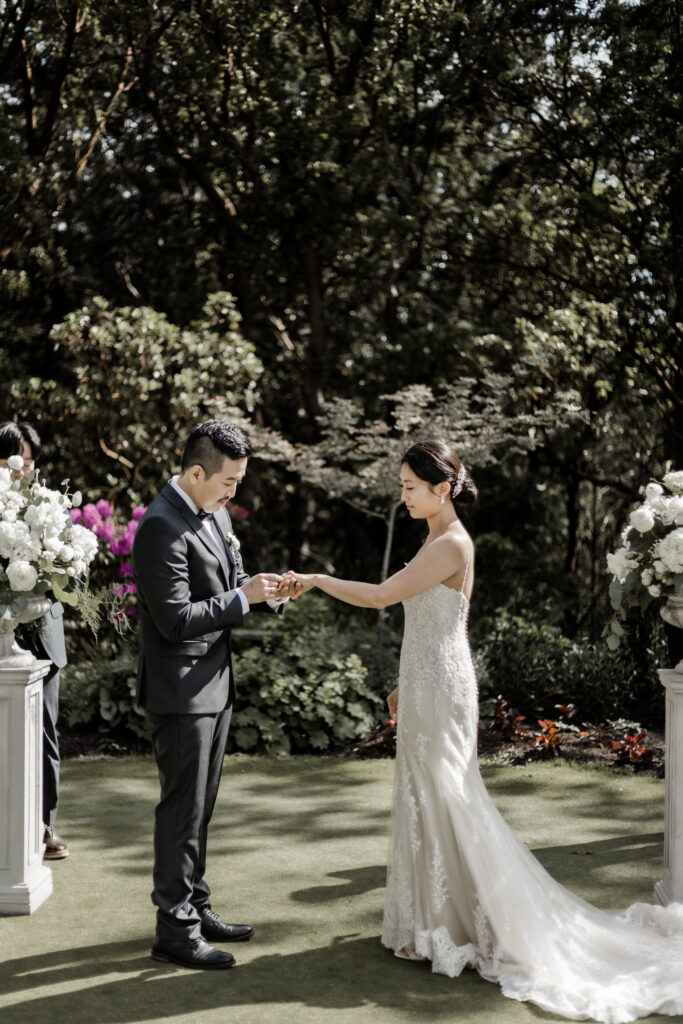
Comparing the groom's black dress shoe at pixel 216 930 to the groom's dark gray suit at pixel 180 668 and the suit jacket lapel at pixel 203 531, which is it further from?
the suit jacket lapel at pixel 203 531

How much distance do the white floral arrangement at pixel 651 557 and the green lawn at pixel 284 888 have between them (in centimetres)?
134

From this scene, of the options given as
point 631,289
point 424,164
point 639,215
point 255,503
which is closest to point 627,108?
point 639,215

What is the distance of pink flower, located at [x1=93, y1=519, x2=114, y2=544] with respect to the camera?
8453 mm

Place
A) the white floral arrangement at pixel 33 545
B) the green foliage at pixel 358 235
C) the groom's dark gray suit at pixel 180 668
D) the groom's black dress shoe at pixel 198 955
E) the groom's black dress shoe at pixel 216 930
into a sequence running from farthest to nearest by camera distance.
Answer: the green foliage at pixel 358 235
the white floral arrangement at pixel 33 545
the groom's black dress shoe at pixel 216 930
the groom's black dress shoe at pixel 198 955
the groom's dark gray suit at pixel 180 668

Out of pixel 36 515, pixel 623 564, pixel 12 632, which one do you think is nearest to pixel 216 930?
pixel 12 632

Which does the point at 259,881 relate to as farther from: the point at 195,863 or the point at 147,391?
the point at 147,391

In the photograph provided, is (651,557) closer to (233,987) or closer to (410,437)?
(233,987)

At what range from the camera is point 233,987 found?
3742 mm

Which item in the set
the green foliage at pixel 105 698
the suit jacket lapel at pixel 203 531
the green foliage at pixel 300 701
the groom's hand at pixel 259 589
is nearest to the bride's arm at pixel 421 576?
the groom's hand at pixel 259 589

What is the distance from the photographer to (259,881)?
495 cm

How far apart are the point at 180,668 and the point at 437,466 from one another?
1.19 m

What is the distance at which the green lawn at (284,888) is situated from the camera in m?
3.62

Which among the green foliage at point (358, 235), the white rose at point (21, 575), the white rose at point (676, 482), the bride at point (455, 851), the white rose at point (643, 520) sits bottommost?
the bride at point (455, 851)

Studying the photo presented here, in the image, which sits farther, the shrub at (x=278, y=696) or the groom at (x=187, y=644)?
the shrub at (x=278, y=696)
